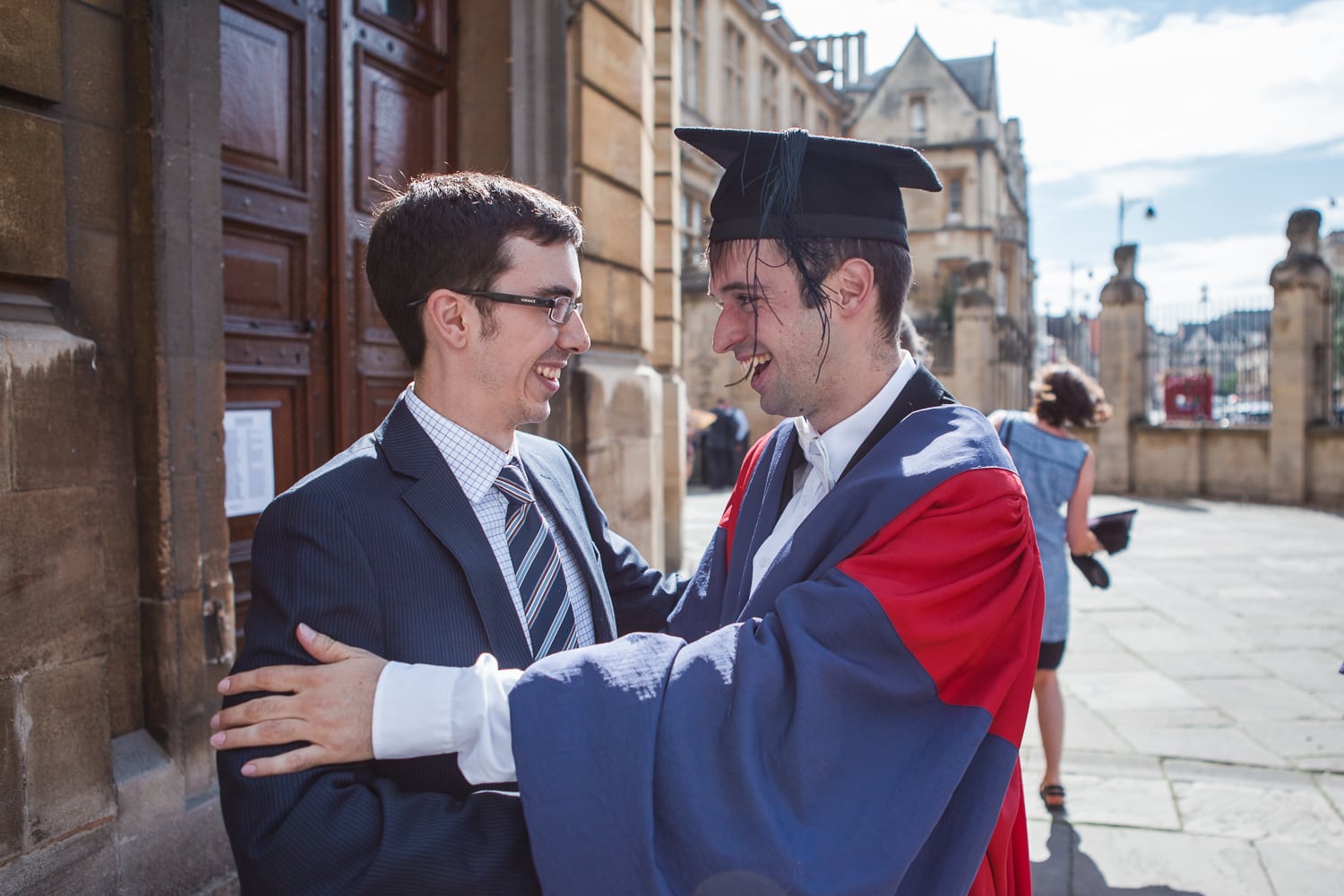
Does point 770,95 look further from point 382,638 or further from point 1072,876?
point 382,638

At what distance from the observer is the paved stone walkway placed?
346 centimetres

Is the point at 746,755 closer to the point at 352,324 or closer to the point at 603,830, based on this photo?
the point at 603,830

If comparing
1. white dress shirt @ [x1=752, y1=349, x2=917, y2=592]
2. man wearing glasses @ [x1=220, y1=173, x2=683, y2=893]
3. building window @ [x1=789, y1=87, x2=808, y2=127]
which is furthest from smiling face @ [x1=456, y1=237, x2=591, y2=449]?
building window @ [x1=789, y1=87, x2=808, y2=127]

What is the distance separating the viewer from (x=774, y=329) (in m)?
1.78

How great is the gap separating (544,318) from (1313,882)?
3427 mm

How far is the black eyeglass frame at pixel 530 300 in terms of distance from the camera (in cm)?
171

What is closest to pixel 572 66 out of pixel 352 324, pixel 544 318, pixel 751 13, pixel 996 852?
pixel 352 324

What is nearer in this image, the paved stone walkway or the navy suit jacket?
the navy suit jacket

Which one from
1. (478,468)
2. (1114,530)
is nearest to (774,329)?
(478,468)

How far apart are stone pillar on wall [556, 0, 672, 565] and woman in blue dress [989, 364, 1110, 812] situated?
2.00m

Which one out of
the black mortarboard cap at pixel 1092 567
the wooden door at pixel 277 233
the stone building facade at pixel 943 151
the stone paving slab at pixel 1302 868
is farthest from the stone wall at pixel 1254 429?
the stone building facade at pixel 943 151

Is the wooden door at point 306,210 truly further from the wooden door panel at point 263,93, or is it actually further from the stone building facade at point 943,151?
the stone building facade at point 943,151

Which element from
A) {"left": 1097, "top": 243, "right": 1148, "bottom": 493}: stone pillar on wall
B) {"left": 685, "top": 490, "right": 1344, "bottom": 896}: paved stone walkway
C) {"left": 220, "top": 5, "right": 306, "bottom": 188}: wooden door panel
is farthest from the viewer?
{"left": 1097, "top": 243, "right": 1148, "bottom": 493}: stone pillar on wall

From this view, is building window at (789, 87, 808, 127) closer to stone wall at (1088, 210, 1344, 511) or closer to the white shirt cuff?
stone wall at (1088, 210, 1344, 511)
